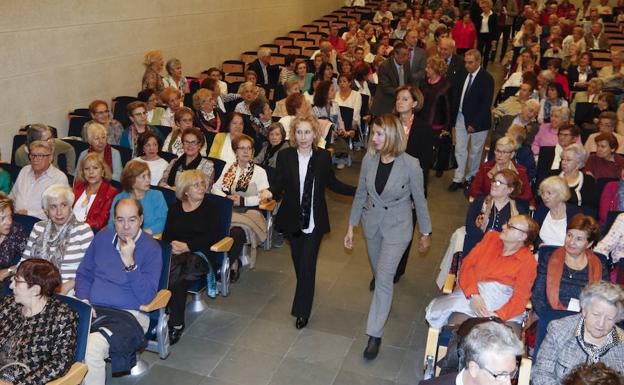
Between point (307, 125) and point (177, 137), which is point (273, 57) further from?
point (307, 125)

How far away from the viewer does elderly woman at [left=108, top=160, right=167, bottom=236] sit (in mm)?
Answer: 4652

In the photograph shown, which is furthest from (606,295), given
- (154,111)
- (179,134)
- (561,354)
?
(154,111)

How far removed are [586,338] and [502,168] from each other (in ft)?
7.30

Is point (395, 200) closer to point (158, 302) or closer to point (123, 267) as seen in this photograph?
point (158, 302)

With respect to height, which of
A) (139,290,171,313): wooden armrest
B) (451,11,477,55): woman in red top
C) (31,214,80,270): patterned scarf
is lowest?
(139,290,171,313): wooden armrest

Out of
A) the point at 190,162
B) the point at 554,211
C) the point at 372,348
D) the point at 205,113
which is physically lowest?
the point at 372,348

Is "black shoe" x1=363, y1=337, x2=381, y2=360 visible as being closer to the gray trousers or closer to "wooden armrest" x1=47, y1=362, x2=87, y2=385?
the gray trousers

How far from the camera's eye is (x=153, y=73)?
789 centimetres

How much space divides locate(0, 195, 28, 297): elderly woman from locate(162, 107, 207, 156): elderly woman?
2087mm

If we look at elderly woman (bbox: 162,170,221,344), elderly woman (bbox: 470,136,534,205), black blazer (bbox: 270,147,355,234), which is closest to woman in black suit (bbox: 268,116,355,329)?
black blazer (bbox: 270,147,355,234)

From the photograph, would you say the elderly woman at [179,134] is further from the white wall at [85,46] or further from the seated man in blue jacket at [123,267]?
the seated man in blue jacket at [123,267]

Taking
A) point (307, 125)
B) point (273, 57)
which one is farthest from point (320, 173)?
point (273, 57)

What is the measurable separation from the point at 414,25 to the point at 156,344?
10051 mm

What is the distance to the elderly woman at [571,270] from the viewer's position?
12.3 feet
